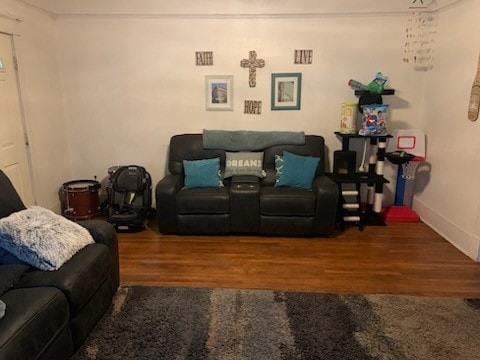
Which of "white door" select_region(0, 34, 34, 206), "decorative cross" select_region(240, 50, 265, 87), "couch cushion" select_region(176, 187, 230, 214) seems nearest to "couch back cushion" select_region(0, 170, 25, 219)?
"white door" select_region(0, 34, 34, 206)

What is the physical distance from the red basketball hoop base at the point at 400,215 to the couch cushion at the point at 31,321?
3520 millimetres

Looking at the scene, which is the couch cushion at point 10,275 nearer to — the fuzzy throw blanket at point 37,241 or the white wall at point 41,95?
the fuzzy throw blanket at point 37,241

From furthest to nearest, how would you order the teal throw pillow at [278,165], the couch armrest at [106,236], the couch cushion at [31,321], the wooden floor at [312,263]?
1. the teal throw pillow at [278,165]
2. the wooden floor at [312,263]
3. the couch armrest at [106,236]
4. the couch cushion at [31,321]

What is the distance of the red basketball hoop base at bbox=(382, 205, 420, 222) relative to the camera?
400 centimetres

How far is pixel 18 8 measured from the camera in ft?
10.9

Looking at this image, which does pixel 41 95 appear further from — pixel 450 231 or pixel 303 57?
pixel 450 231

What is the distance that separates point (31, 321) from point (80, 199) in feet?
8.45

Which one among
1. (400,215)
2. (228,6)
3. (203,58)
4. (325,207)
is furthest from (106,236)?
(400,215)

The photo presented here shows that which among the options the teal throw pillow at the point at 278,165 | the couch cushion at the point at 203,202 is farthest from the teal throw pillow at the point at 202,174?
the teal throw pillow at the point at 278,165

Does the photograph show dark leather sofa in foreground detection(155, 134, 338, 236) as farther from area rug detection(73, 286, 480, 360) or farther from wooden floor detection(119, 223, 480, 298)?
area rug detection(73, 286, 480, 360)

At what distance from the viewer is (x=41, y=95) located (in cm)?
375

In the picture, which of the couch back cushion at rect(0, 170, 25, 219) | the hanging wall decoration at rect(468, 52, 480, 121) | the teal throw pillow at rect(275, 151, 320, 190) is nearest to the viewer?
the couch back cushion at rect(0, 170, 25, 219)

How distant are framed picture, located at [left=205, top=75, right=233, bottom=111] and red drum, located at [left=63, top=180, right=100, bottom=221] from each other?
1.70 metres

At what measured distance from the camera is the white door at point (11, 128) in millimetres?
3193
